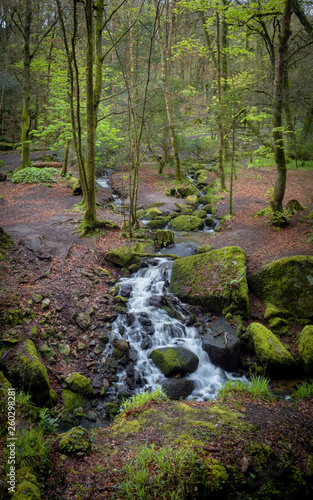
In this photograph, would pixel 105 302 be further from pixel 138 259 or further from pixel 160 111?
pixel 160 111

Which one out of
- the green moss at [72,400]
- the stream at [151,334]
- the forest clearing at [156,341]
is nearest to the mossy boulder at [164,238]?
the forest clearing at [156,341]

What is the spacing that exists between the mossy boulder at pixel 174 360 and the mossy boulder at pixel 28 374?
2.18 m

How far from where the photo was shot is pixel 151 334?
6492mm

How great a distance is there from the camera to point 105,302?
702 centimetres

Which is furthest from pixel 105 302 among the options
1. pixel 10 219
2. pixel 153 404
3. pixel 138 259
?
pixel 10 219

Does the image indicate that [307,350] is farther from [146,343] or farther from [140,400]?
[140,400]

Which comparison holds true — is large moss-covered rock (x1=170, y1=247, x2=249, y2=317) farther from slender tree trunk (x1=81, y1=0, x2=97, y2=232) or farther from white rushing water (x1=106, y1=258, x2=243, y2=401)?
slender tree trunk (x1=81, y1=0, x2=97, y2=232)

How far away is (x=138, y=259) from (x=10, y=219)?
5.63 metres

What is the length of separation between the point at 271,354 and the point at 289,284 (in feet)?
7.19

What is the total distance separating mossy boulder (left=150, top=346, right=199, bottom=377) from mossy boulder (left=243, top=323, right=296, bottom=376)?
1345 mm

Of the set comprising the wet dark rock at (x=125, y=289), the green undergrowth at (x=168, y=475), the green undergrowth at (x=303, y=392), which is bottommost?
the green undergrowth at (x=303, y=392)

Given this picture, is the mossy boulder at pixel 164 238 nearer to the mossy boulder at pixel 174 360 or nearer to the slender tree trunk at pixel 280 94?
the slender tree trunk at pixel 280 94

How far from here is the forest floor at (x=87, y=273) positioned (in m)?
3.06

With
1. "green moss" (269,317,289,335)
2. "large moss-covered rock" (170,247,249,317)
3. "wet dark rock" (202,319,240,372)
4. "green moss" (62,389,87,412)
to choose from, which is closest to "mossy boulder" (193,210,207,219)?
"large moss-covered rock" (170,247,249,317)
